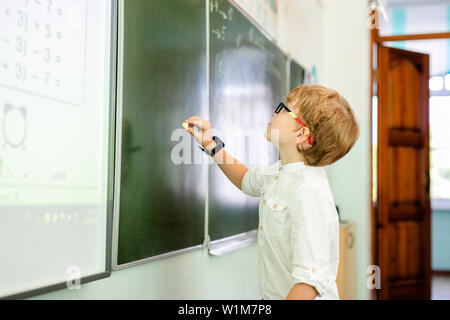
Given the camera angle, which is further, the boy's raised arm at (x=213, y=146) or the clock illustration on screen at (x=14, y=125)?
the boy's raised arm at (x=213, y=146)

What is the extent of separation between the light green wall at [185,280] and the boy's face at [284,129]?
0.50m

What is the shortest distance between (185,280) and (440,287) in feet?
14.3

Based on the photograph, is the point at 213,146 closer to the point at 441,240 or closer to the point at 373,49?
the point at 373,49

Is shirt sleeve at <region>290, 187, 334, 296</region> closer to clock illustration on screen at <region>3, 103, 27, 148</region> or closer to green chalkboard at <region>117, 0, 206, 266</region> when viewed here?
green chalkboard at <region>117, 0, 206, 266</region>

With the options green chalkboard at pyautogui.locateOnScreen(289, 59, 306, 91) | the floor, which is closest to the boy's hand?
green chalkboard at pyautogui.locateOnScreen(289, 59, 306, 91)

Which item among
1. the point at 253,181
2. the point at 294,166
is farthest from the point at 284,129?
the point at 253,181

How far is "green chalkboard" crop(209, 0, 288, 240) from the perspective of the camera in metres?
1.81

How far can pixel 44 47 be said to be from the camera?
3.13 ft

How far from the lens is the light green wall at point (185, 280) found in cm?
119

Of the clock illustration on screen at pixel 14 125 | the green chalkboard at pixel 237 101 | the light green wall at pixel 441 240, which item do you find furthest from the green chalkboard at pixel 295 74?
the light green wall at pixel 441 240

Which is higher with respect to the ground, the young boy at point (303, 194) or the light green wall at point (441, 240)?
the young boy at point (303, 194)

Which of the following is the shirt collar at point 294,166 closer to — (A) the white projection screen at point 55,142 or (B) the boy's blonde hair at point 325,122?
(B) the boy's blonde hair at point 325,122
